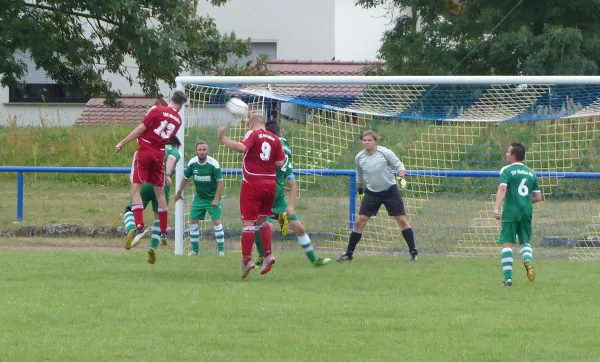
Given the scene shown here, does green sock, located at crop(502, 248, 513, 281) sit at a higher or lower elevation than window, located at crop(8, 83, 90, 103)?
lower

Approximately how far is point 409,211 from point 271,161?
6.24 m

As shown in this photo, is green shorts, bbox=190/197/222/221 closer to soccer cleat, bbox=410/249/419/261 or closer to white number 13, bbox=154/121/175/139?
white number 13, bbox=154/121/175/139

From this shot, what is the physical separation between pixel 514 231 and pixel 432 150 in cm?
565

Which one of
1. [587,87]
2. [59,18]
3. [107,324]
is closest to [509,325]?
[107,324]

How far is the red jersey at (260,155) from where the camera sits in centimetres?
1179

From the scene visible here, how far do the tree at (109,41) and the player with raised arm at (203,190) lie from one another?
6928 mm

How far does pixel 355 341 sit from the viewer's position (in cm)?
840

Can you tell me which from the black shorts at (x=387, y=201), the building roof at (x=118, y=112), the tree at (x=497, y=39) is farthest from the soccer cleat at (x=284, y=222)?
the building roof at (x=118, y=112)

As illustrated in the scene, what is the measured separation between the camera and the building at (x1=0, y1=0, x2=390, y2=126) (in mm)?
37906

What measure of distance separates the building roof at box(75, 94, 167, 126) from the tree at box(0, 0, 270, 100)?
9.65 metres

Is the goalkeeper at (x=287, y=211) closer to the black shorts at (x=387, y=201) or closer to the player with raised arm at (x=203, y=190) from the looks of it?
the black shorts at (x=387, y=201)

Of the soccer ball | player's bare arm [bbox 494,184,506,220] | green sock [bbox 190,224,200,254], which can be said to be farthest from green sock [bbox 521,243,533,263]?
green sock [bbox 190,224,200,254]

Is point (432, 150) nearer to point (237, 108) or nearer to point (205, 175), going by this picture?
point (205, 175)

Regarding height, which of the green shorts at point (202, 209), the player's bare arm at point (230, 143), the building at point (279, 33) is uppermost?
the building at point (279, 33)
